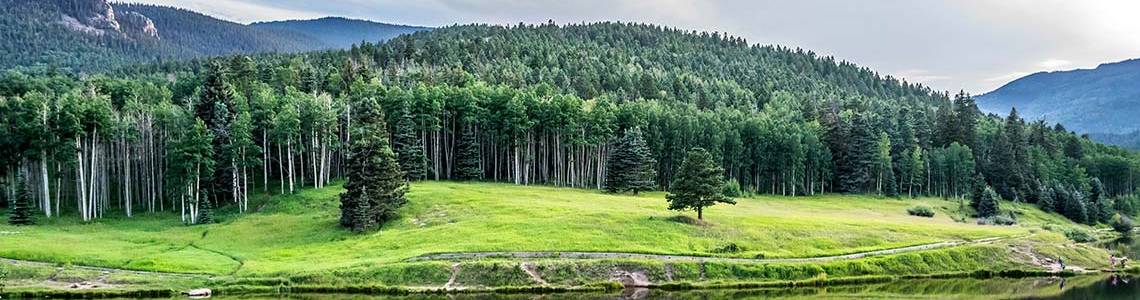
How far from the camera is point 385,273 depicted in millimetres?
62844

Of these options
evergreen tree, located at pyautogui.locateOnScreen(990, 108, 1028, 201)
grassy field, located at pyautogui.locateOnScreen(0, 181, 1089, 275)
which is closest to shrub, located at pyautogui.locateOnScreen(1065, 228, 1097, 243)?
grassy field, located at pyautogui.locateOnScreen(0, 181, 1089, 275)

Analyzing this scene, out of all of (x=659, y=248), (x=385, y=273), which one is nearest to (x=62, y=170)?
(x=385, y=273)

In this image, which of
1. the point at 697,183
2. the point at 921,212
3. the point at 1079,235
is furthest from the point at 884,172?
the point at 697,183

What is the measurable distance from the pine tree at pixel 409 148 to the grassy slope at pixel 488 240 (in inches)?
482

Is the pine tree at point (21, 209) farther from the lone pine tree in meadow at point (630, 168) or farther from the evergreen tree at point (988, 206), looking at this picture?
the evergreen tree at point (988, 206)

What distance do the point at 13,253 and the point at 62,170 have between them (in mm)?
34793

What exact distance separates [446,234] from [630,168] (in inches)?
1853

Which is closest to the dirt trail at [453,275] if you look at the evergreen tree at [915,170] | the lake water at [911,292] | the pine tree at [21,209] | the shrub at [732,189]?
the lake water at [911,292]

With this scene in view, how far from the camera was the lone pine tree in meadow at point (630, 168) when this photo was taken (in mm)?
117688

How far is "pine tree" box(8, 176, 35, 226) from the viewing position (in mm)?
87812

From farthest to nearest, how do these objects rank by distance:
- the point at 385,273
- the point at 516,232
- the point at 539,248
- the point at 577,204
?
the point at 577,204 < the point at 516,232 < the point at 539,248 < the point at 385,273

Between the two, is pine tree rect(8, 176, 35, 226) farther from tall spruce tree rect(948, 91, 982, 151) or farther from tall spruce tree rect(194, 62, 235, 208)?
tall spruce tree rect(948, 91, 982, 151)

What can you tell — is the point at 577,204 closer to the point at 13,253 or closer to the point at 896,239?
the point at 896,239

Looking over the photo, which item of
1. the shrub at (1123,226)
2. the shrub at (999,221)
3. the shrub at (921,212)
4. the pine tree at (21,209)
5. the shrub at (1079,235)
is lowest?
the shrub at (1123,226)
